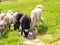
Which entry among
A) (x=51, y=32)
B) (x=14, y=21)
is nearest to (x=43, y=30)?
(x=51, y=32)

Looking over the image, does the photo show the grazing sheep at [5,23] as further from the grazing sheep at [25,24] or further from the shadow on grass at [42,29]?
the shadow on grass at [42,29]

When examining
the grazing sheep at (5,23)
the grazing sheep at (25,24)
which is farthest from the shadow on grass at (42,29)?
the grazing sheep at (5,23)

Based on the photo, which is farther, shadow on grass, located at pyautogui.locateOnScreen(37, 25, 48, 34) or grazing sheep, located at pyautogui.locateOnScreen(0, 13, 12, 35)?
shadow on grass, located at pyautogui.locateOnScreen(37, 25, 48, 34)

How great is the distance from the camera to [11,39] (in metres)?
11.9

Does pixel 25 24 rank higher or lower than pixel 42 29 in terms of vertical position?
higher

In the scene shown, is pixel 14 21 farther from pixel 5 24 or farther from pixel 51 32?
pixel 51 32

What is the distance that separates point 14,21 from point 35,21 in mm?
1209

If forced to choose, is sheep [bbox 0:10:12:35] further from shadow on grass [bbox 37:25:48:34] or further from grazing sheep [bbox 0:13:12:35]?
shadow on grass [bbox 37:25:48:34]

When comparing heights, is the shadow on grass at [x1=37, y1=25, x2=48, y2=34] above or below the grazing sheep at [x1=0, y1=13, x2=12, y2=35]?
below

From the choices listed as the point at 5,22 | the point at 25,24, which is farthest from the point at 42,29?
the point at 5,22

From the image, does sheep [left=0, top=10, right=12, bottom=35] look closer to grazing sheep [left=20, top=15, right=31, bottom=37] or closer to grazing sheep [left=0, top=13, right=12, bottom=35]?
grazing sheep [left=0, top=13, right=12, bottom=35]

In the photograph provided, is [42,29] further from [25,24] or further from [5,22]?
[5,22]

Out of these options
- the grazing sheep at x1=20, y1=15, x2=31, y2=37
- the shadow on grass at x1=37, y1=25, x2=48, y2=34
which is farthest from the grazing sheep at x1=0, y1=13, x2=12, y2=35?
the shadow on grass at x1=37, y1=25, x2=48, y2=34

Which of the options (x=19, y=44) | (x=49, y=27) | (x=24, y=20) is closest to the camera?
(x=19, y=44)
